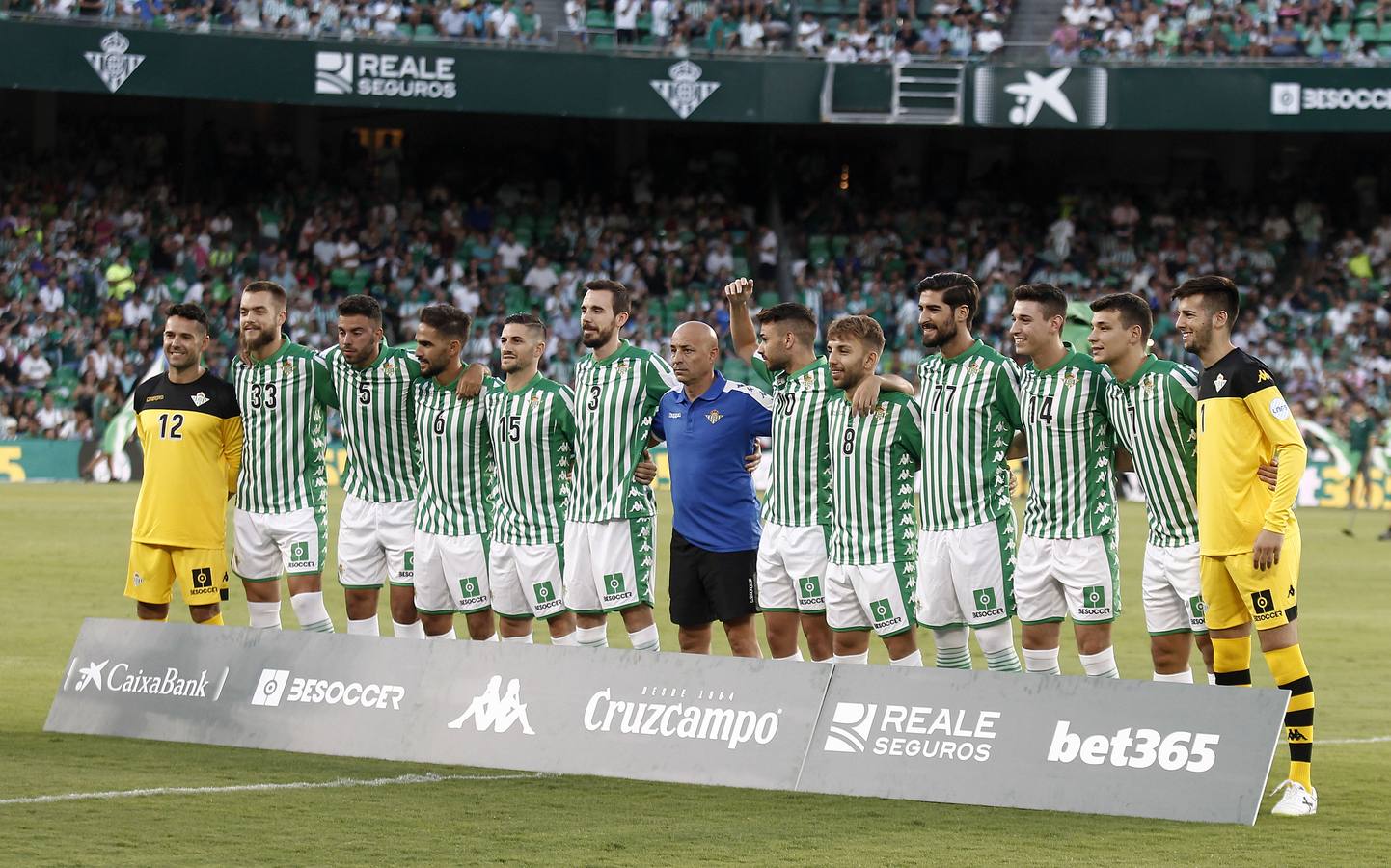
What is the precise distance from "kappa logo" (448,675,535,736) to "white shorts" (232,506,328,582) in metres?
1.86

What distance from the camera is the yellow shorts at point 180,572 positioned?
961 centimetres

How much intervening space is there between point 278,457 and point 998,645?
3721mm

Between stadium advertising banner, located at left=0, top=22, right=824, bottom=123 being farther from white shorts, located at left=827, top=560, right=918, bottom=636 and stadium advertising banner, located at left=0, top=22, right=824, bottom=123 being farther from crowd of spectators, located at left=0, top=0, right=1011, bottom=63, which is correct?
white shorts, located at left=827, top=560, right=918, bottom=636

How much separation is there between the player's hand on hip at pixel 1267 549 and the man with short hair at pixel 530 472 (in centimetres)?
359

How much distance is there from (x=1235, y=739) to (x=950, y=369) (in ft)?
7.44

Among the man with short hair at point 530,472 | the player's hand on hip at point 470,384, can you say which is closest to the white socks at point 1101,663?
the man with short hair at point 530,472

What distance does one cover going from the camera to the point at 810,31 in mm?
32625

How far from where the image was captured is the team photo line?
25.7 ft

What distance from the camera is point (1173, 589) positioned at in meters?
8.34

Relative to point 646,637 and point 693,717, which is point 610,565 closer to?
point 646,637

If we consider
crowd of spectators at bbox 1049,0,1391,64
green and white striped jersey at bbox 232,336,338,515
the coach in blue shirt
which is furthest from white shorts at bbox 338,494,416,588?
crowd of spectators at bbox 1049,0,1391,64

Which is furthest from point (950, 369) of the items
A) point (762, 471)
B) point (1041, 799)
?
point (762, 471)

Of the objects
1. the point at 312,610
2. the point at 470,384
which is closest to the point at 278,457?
the point at 312,610

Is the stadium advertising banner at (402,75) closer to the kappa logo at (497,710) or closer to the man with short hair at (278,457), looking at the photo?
the man with short hair at (278,457)
